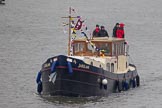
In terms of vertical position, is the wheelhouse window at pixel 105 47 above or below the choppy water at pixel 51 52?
above

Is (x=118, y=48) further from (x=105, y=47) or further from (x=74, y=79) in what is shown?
(x=74, y=79)

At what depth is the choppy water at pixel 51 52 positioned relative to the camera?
48906 mm

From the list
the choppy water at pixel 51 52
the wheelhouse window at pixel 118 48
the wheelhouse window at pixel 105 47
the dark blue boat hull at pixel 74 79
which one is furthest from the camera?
the wheelhouse window at pixel 118 48

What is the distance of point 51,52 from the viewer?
7631 centimetres

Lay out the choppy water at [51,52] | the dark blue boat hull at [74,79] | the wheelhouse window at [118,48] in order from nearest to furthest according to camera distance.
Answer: the dark blue boat hull at [74,79], the choppy water at [51,52], the wheelhouse window at [118,48]

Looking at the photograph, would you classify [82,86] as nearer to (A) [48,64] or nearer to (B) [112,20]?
(A) [48,64]

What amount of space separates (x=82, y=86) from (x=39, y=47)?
3229 cm

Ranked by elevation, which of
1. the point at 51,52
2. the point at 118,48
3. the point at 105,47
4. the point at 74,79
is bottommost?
the point at 51,52

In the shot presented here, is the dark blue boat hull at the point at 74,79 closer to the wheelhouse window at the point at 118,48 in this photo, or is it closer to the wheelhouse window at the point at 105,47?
the wheelhouse window at the point at 105,47

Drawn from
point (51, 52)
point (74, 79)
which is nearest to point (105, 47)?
point (74, 79)

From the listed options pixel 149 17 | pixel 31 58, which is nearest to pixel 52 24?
pixel 149 17

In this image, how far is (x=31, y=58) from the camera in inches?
2768

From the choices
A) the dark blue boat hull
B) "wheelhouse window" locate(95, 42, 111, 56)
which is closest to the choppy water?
the dark blue boat hull

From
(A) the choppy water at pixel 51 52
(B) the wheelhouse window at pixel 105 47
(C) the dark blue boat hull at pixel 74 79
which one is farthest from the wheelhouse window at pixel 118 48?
(C) the dark blue boat hull at pixel 74 79
